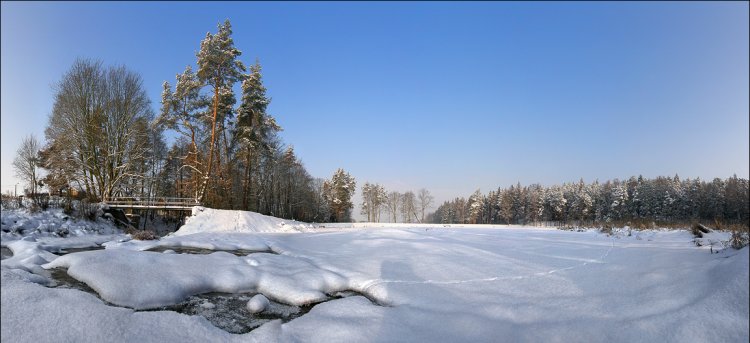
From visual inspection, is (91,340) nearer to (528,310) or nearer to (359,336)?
(359,336)

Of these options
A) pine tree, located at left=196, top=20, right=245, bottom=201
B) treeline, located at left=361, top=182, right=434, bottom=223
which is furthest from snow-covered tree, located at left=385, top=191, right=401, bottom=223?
pine tree, located at left=196, top=20, right=245, bottom=201

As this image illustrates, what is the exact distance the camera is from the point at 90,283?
2385mm

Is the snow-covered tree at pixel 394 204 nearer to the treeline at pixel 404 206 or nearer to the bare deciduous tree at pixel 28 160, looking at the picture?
the treeline at pixel 404 206

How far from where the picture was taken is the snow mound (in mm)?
18234

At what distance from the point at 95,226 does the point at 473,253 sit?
603 centimetres

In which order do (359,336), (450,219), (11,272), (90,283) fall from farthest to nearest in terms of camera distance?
(450,219), (359,336), (90,283), (11,272)

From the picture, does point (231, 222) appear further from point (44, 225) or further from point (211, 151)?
point (44, 225)

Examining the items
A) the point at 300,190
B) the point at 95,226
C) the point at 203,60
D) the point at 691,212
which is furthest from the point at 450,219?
the point at 95,226

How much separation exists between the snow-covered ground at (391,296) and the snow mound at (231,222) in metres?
13.6

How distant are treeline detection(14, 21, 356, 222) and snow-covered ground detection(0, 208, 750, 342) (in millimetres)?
1007

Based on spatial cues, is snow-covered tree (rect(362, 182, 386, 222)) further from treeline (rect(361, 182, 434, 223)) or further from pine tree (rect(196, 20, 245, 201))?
pine tree (rect(196, 20, 245, 201))

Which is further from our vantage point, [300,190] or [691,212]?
[300,190]

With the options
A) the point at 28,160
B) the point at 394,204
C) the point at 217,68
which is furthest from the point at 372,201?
the point at 28,160

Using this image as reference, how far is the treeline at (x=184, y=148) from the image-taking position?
293 centimetres
